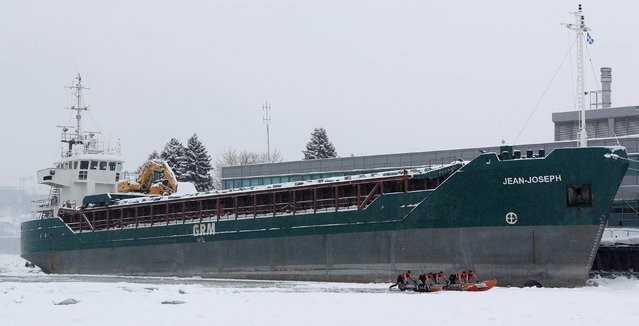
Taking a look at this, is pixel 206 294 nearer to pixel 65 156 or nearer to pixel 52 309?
pixel 52 309

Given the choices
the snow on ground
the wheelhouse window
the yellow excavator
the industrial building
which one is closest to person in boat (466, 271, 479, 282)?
the snow on ground

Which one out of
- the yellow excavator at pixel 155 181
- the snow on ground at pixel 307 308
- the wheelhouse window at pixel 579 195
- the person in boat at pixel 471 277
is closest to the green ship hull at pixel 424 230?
the wheelhouse window at pixel 579 195

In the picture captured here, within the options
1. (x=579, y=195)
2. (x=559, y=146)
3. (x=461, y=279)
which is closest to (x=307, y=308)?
(x=461, y=279)

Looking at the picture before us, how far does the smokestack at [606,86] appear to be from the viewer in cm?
6525

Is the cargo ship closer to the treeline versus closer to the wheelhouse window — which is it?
the wheelhouse window

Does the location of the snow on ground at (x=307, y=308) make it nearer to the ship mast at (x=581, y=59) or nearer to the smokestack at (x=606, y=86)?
the ship mast at (x=581, y=59)

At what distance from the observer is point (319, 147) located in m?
101

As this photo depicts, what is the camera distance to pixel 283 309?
22.3m

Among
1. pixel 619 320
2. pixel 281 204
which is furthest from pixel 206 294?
pixel 281 204

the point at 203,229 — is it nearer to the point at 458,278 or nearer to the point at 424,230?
the point at 424,230

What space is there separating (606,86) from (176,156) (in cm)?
5134

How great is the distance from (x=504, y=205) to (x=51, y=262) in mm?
33976

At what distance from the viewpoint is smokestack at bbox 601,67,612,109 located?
65.2 metres

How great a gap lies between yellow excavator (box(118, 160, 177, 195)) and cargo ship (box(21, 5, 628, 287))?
2901 millimetres
